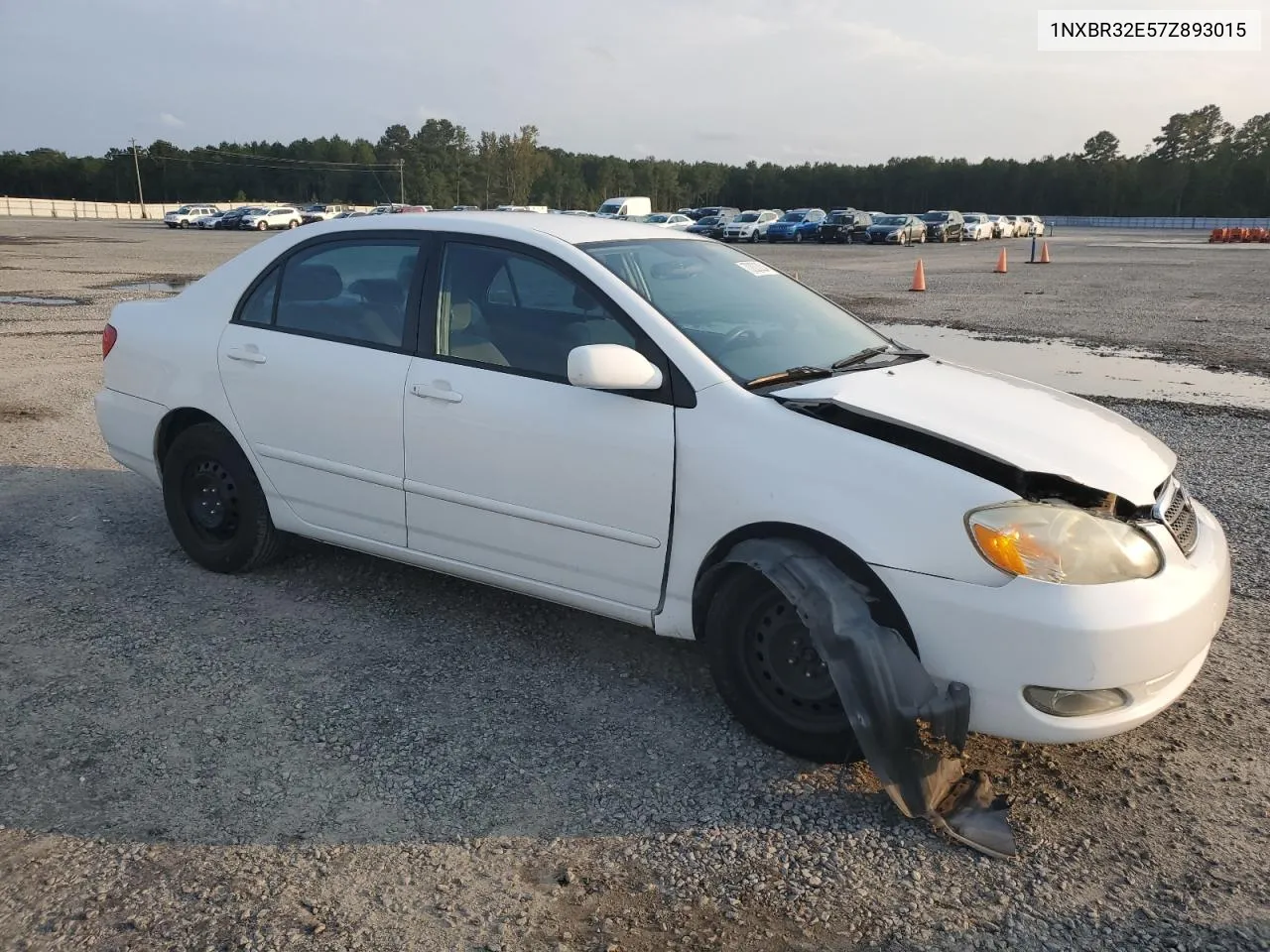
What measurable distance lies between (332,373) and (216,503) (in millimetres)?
1051

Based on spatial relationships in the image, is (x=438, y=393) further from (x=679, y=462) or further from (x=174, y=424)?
(x=174, y=424)

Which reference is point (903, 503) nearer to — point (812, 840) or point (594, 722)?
point (812, 840)

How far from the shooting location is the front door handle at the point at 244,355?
4375mm

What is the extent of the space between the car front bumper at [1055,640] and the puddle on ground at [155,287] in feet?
56.6

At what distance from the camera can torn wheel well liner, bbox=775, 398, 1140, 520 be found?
2.93 metres

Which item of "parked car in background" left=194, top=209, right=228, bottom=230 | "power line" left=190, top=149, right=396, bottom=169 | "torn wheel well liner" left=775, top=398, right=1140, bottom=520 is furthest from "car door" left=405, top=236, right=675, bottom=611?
"power line" left=190, top=149, right=396, bottom=169

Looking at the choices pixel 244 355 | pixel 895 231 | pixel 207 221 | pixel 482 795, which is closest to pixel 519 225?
pixel 244 355

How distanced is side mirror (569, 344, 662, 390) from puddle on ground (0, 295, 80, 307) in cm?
1531

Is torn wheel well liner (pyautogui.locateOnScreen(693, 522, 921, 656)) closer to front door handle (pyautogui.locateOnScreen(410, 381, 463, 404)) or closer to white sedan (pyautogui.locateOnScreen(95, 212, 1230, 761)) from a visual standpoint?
white sedan (pyautogui.locateOnScreen(95, 212, 1230, 761))

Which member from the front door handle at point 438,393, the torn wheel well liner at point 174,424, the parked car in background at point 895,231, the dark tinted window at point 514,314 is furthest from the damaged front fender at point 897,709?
the parked car in background at point 895,231

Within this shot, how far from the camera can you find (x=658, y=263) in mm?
3992

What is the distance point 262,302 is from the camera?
4.50m

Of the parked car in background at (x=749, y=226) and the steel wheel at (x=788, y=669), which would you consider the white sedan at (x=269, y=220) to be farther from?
the steel wheel at (x=788, y=669)

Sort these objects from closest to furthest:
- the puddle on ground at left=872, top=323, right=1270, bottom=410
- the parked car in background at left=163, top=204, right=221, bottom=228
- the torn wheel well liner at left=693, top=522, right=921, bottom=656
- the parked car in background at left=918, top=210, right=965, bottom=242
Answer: the torn wheel well liner at left=693, top=522, right=921, bottom=656 → the puddle on ground at left=872, top=323, right=1270, bottom=410 → the parked car in background at left=918, top=210, right=965, bottom=242 → the parked car in background at left=163, top=204, right=221, bottom=228
